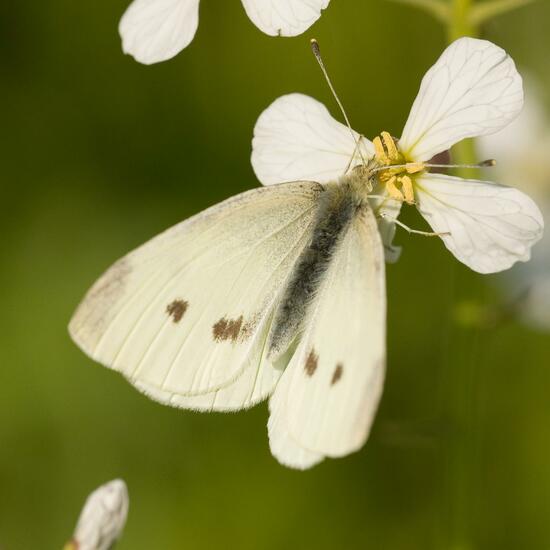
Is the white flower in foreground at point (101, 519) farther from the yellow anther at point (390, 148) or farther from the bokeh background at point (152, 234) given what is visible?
the bokeh background at point (152, 234)

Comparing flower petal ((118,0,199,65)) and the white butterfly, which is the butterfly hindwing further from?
flower petal ((118,0,199,65))

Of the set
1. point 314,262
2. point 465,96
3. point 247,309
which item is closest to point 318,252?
point 314,262

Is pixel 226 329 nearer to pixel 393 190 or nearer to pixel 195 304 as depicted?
pixel 195 304

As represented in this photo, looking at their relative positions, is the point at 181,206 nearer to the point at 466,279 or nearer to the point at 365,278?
the point at 466,279

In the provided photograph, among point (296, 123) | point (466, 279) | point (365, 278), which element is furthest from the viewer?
point (466, 279)

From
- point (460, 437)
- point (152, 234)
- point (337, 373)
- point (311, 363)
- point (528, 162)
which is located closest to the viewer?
point (337, 373)

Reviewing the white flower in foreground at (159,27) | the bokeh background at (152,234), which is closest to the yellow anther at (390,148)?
the white flower in foreground at (159,27)

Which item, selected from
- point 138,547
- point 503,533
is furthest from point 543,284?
point 138,547
